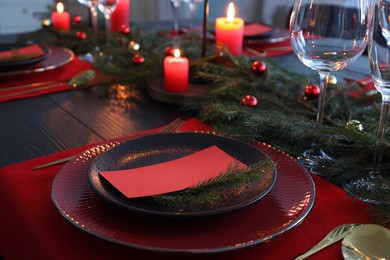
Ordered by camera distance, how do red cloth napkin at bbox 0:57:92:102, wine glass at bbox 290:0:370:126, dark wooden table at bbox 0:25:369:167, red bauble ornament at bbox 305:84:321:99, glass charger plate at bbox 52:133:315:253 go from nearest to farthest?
glass charger plate at bbox 52:133:315:253, wine glass at bbox 290:0:370:126, dark wooden table at bbox 0:25:369:167, red bauble ornament at bbox 305:84:321:99, red cloth napkin at bbox 0:57:92:102

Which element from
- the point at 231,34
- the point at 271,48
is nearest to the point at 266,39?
the point at 271,48

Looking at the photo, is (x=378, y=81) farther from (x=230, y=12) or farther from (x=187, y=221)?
(x=230, y=12)

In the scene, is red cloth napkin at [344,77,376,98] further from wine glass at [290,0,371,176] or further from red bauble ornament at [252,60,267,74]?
wine glass at [290,0,371,176]

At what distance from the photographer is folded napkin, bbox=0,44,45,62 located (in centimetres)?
106

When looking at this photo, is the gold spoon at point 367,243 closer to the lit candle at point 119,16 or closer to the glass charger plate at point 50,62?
the glass charger plate at point 50,62

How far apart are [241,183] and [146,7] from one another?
2831 mm

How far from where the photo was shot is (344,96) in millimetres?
892

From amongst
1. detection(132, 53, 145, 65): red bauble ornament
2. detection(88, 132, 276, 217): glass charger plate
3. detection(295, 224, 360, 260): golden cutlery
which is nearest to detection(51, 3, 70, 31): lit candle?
detection(132, 53, 145, 65): red bauble ornament

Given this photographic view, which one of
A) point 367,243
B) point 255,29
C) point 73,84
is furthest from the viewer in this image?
point 255,29

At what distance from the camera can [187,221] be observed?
0.48 meters

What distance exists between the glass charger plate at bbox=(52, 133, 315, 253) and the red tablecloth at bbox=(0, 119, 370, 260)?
0.02 meters

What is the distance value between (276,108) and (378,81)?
30 centimetres

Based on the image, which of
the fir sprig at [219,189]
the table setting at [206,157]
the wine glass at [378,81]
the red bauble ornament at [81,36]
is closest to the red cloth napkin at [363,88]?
the table setting at [206,157]

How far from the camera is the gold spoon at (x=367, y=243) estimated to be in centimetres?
45
